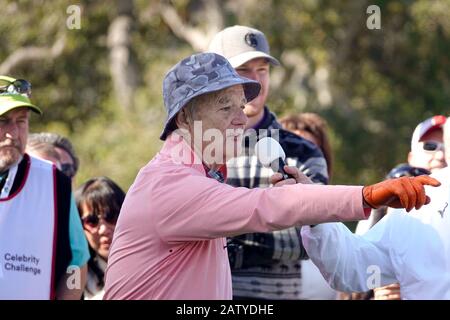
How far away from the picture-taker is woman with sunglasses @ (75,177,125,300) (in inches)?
262

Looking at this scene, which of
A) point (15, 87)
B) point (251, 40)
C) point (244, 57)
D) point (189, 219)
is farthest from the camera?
point (251, 40)

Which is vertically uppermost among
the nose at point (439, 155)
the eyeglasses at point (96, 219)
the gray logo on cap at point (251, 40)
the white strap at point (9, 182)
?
the gray logo on cap at point (251, 40)

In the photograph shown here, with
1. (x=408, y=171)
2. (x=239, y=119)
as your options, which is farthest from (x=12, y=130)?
(x=408, y=171)

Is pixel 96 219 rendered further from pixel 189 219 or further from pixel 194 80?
pixel 189 219

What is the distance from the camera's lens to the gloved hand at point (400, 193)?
3.77m

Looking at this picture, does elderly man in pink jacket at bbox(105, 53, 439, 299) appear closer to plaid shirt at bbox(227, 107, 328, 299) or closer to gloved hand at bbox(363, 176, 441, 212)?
gloved hand at bbox(363, 176, 441, 212)

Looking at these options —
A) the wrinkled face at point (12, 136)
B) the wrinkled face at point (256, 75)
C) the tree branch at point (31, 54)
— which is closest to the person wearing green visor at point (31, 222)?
the wrinkled face at point (12, 136)

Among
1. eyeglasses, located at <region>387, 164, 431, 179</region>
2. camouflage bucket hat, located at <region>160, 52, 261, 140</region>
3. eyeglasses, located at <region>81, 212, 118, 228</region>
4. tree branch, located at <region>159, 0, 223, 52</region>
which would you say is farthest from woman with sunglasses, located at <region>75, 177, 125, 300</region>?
tree branch, located at <region>159, 0, 223, 52</region>

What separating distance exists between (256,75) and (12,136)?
1344 mm

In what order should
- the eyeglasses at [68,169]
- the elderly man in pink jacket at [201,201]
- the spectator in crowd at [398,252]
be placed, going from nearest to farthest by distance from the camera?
the elderly man in pink jacket at [201,201] < the spectator in crowd at [398,252] < the eyeglasses at [68,169]

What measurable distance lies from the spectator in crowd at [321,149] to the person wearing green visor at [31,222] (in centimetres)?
123

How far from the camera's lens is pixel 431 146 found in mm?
6406

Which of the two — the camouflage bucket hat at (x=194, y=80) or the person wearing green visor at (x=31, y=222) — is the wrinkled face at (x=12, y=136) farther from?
the camouflage bucket hat at (x=194, y=80)
